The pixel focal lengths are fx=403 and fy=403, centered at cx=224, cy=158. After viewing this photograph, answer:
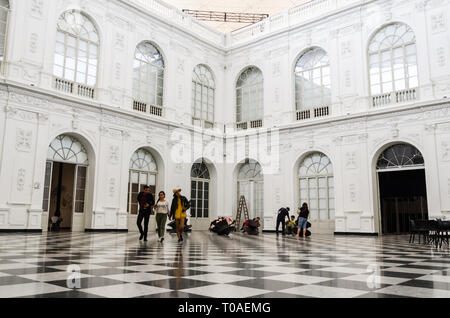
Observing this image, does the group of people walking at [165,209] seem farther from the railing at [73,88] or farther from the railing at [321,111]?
the railing at [321,111]

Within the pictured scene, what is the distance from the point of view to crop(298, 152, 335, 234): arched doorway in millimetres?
17562

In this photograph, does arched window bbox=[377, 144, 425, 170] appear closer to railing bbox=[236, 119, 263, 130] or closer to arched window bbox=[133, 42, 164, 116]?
railing bbox=[236, 119, 263, 130]

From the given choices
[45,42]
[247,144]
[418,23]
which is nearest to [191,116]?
[247,144]

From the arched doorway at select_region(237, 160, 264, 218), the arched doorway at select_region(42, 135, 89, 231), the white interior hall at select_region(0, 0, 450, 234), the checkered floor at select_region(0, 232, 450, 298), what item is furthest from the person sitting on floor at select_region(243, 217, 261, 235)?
the checkered floor at select_region(0, 232, 450, 298)

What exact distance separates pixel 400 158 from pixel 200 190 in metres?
9.43

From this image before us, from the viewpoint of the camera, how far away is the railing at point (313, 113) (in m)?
18.2

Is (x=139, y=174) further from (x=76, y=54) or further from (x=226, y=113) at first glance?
(x=226, y=113)

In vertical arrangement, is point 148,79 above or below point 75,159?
above

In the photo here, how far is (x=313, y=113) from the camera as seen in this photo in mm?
18484

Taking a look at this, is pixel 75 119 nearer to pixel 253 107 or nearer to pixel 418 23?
pixel 253 107

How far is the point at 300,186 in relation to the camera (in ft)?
61.4

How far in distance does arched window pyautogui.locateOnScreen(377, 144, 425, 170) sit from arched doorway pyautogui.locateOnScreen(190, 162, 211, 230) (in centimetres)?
847

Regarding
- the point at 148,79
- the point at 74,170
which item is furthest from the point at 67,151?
the point at 148,79

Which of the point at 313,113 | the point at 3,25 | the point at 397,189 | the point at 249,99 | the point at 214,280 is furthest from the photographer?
the point at 249,99
